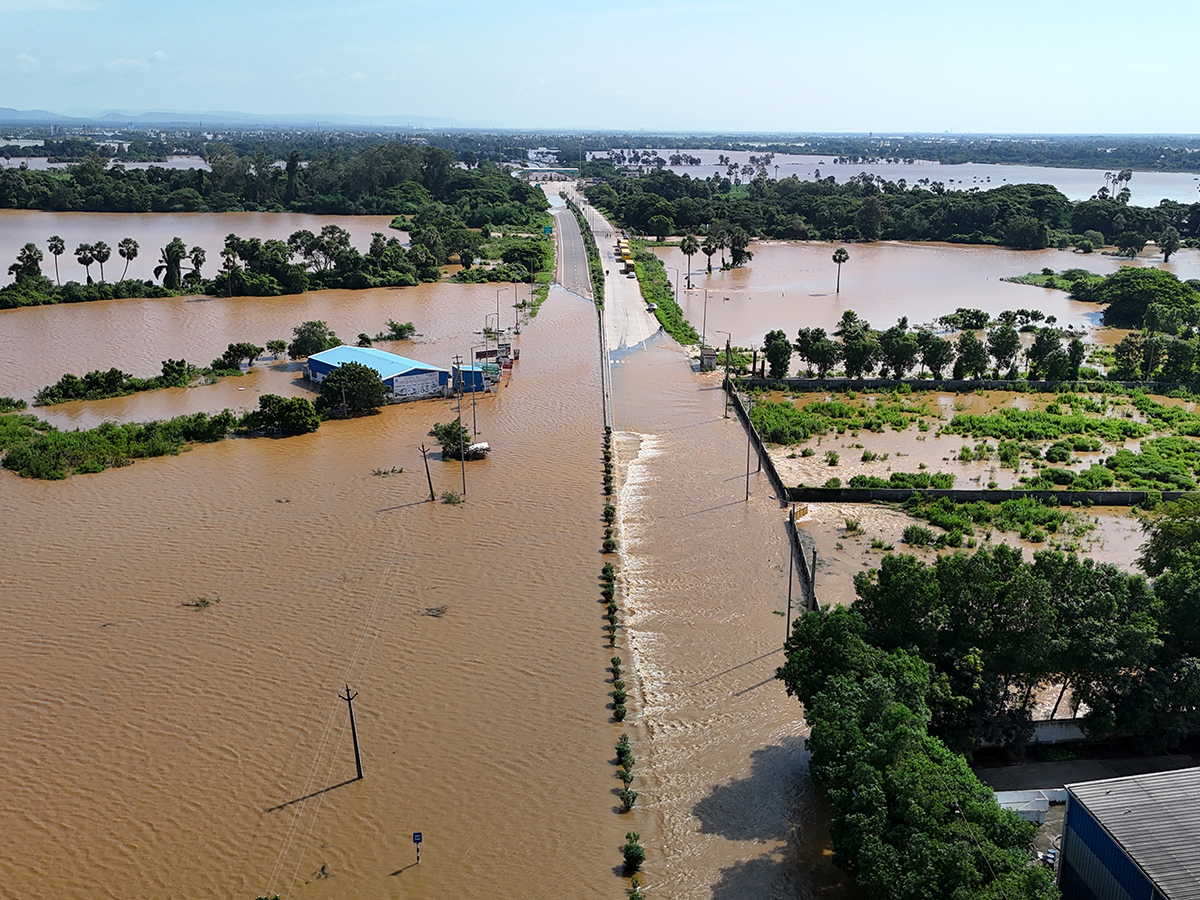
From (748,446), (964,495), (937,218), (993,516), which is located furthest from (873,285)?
(993,516)

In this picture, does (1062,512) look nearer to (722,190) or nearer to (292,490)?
(292,490)

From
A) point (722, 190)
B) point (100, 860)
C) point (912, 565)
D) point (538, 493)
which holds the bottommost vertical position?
point (100, 860)

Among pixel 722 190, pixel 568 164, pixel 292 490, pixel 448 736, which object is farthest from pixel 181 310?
pixel 568 164

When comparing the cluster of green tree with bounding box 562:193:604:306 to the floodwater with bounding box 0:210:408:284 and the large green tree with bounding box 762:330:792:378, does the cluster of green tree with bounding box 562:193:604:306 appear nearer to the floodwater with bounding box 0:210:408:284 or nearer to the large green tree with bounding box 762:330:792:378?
the floodwater with bounding box 0:210:408:284

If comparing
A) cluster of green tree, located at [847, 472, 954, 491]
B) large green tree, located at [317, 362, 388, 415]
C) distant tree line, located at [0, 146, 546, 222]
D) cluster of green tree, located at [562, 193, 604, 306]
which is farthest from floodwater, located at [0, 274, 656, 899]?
distant tree line, located at [0, 146, 546, 222]

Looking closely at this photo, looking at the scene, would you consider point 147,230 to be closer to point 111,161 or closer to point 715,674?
point 111,161

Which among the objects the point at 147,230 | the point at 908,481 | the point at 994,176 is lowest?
the point at 908,481
